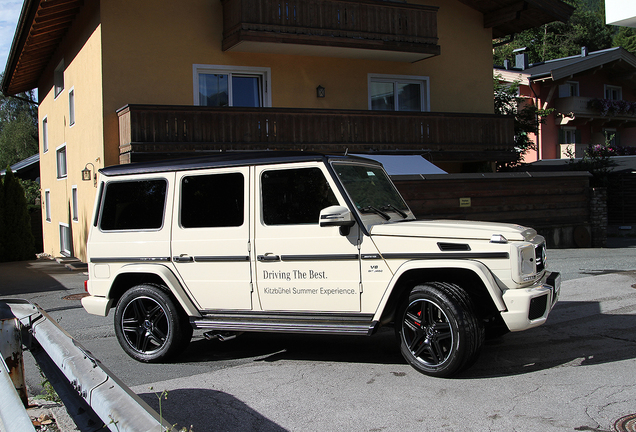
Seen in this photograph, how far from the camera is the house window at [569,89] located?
3375 cm

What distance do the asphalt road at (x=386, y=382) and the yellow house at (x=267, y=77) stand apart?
865 cm

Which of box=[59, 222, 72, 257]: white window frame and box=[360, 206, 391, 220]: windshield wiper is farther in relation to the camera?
box=[59, 222, 72, 257]: white window frame

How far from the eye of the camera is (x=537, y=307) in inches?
198

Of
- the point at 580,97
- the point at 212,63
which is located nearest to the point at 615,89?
the point at 580,97

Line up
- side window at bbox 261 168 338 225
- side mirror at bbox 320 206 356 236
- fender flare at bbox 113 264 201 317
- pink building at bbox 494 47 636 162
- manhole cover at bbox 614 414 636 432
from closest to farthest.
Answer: manhole cover at bbox 614 414 636 432 < side mirror at bbox 320 206 356 236 < side window at bbox 261 168 338 225 < fender flare at bbox 113 264 201 317 < pink building at bbox 494 47 636 162

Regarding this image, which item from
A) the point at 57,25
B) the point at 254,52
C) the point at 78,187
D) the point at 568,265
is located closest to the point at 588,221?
the point at 568,265

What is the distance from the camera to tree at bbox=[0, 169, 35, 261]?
20594mm

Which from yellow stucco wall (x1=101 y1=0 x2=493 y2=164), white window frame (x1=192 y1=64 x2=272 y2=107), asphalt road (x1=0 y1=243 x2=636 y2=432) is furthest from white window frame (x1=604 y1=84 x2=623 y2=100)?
asphalt road (x1=0 y1=243 x2=636 y2=432)

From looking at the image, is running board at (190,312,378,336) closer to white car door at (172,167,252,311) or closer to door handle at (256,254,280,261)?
white car door at (172,167,252,311)

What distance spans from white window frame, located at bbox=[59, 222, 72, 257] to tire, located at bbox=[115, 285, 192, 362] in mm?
15457

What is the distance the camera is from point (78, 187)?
1828 centimetres

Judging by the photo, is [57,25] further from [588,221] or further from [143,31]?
[588,221]

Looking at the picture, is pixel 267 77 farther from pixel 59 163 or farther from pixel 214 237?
pixel 214 237

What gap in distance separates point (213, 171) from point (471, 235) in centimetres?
259
